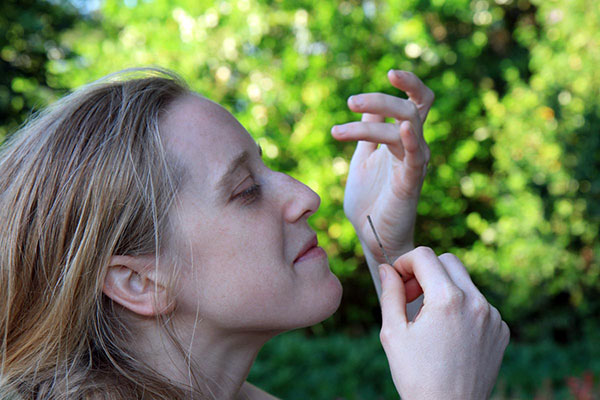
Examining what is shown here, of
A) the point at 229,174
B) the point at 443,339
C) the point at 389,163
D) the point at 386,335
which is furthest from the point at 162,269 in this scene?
the point at 389,163

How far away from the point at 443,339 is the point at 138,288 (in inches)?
29.3

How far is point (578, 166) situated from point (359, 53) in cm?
297

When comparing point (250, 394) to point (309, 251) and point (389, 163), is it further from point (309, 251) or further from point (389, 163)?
point (389, 163)

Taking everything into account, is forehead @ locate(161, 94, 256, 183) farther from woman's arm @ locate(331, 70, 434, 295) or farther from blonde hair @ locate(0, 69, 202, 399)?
woman's arm @ locate(331, 70, 434, 295)

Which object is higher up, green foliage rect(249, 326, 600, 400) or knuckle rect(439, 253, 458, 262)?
knuckle rect(439, 253, 458, 262)

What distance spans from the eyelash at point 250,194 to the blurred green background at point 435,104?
5317 millimetres

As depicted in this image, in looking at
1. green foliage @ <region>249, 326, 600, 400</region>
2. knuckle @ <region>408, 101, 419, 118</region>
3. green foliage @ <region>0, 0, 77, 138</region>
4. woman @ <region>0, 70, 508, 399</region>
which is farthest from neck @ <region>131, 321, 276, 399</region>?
green foliage @ <region>0, 0, 77, 138</region>

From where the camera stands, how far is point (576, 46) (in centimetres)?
705

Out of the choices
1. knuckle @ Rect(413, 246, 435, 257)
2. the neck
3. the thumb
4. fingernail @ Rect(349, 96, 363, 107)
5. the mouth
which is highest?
fingernail @ Rect(349, 96, 363, 107)

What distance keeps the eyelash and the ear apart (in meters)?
0.27

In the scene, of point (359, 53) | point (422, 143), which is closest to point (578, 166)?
point (359, 53)

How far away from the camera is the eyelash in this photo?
5.23ft

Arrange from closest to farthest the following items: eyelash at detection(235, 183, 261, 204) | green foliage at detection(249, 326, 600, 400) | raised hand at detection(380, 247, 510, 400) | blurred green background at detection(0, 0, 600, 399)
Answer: raised hand at detection(380, 247, 510, 400) → eyelash at detection(235, 183, 261, 204) → green foliage at detection(249, 326, 600, 400) → blurred green background at detection(0, 0, 600, 399)

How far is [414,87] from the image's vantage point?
6.40 feet
